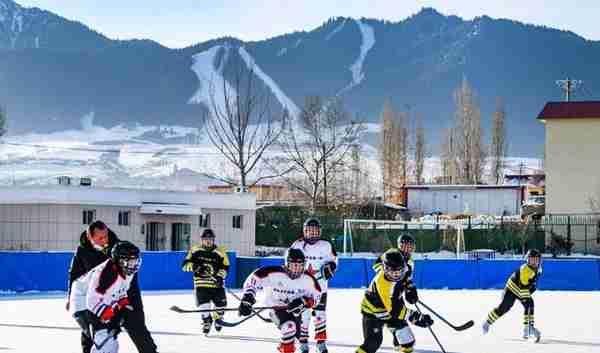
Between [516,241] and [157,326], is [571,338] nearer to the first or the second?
[157,326]

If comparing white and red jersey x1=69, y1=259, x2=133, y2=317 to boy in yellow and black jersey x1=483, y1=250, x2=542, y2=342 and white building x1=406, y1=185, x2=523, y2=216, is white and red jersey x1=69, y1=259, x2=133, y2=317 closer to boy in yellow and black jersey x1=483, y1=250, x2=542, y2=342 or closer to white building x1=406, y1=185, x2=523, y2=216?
boy in yellow and black jersey x1=483, y1=250, x2=542, y2=342

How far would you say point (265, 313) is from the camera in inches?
727

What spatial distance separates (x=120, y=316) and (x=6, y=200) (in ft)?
92.5

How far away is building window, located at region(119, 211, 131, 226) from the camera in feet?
126

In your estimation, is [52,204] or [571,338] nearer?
[571,338]

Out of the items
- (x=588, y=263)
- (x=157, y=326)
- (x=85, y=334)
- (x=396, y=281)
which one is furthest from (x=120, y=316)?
(x=588, y=263)

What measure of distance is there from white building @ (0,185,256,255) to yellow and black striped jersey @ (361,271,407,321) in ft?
87.6

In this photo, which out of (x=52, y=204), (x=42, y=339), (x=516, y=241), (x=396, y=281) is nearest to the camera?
(x=396, y=281)

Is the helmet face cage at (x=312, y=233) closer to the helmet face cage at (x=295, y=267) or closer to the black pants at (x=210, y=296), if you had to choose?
the black pants at (x=210, y=296)

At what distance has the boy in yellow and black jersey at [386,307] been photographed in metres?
10.6

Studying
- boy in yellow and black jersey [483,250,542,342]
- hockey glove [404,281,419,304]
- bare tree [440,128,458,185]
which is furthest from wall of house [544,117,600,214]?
hockey glove [404,281,419,304]

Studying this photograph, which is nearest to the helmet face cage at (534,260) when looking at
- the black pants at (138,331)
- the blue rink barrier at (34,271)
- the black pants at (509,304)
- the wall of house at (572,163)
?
the black pants at (509,304)

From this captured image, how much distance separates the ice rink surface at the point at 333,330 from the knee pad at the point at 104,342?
3.78 metres

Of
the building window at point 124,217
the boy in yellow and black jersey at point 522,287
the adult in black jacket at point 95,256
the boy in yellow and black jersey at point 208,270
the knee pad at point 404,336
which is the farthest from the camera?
the building window at point 124,217
